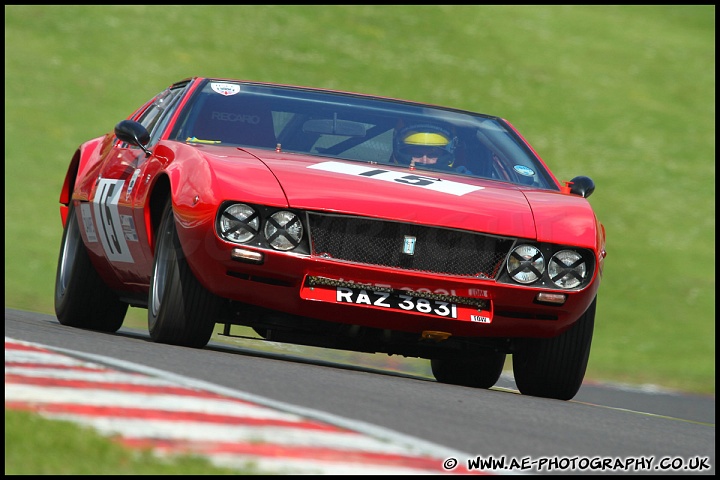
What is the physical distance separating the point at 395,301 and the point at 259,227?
0.73 metres

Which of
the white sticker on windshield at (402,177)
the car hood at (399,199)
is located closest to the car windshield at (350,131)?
the white sticker on windshield at (402,177)

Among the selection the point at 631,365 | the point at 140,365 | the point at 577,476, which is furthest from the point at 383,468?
the point at 631,365

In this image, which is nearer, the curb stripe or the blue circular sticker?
the curb stripe

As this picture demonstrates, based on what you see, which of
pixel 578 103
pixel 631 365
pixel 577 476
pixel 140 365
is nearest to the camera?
pixel 577 476

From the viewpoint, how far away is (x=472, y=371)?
9.30 metres

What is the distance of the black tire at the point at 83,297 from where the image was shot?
9.03 m

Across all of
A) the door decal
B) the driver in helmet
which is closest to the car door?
the door decal

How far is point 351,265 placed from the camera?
6.73 m

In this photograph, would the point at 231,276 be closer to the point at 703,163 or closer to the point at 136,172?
the point at 136,172

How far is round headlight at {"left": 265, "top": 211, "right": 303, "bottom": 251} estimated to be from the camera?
22.1 feet

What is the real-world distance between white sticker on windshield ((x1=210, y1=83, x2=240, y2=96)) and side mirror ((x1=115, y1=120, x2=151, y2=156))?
542 mm

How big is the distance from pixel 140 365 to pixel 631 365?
1275 centimetres

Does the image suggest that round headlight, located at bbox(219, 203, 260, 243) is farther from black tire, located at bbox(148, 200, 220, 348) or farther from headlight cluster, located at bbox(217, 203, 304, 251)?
black tire, located at bbox(148, 200, 220, 348)

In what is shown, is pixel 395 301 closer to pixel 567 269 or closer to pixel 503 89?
pixel 567 269
